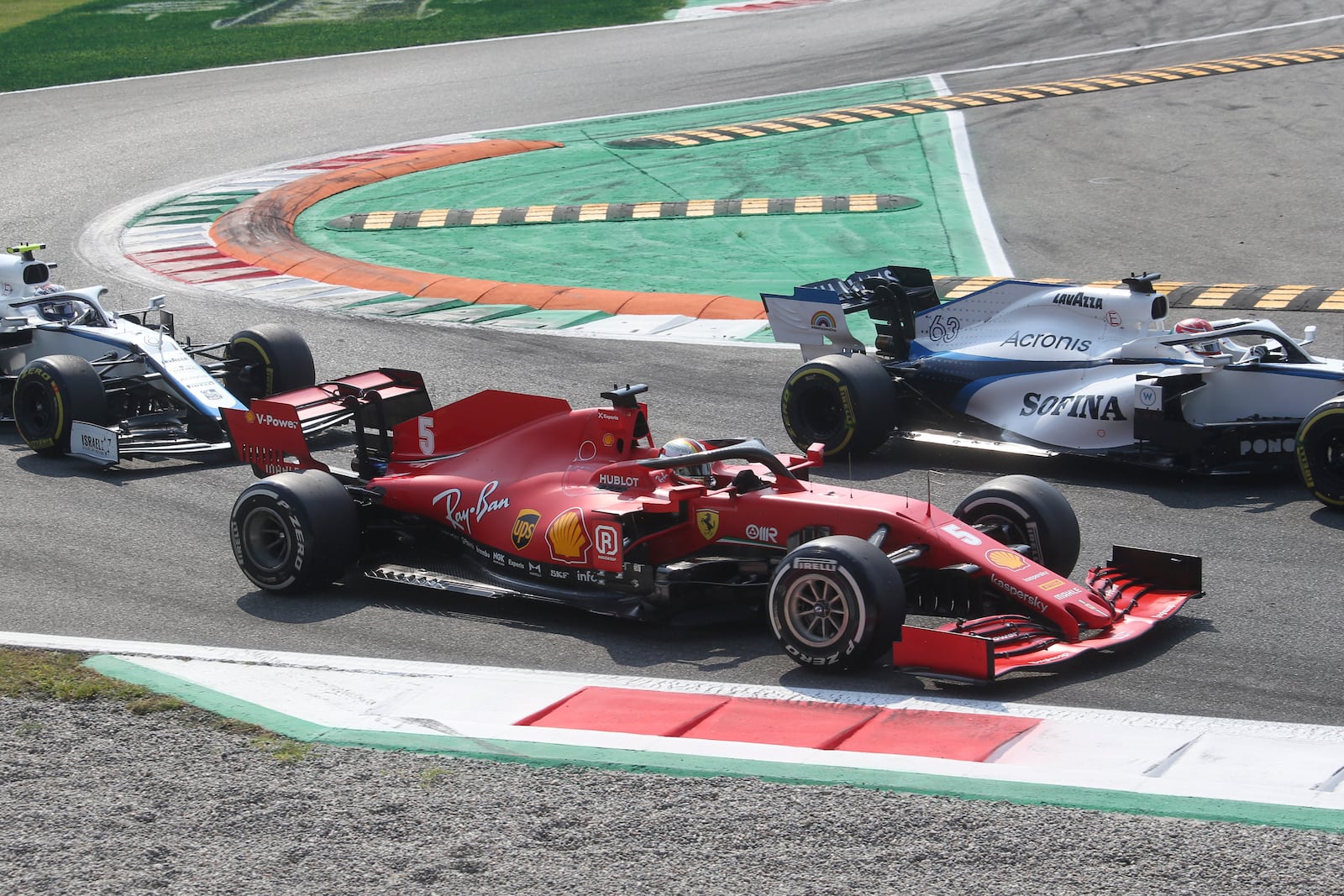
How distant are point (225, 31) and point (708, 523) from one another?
33.6 m

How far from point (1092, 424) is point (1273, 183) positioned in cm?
1246

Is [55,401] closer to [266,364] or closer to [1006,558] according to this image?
[266,364]

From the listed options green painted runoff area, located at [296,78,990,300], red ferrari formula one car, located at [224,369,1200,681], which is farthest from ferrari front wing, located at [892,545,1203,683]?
green painted runoff area, located at [296,78,990,300]

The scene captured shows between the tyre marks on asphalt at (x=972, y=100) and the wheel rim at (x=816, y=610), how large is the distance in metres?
18.8

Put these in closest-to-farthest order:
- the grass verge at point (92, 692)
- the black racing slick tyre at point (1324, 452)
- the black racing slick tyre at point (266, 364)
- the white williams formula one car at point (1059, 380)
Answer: the grass verge at point (92, 692) < the black racing slick tyre at point (1324, 452) < the white williams formula one car at point (1059, 380) < the black racing slick tyre at point (266, 364)

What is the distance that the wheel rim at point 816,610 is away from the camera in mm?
7652

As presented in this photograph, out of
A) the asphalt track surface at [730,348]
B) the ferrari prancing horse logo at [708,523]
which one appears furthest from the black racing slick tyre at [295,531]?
the ferrari prancing horse logo at [708,523]

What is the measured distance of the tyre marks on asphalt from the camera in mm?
26234

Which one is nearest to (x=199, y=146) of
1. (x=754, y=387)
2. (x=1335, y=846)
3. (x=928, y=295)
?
(x=754, y=387)

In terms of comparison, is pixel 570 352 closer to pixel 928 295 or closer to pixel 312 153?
pixel 928 295

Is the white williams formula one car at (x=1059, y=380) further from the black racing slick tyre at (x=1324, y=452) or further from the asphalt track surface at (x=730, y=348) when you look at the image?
the asphalt track surface at (x=730, y=348)

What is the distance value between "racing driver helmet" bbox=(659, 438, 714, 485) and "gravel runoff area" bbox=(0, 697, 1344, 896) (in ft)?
8.76

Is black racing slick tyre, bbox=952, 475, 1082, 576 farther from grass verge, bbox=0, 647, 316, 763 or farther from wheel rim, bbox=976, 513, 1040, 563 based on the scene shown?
grass verge, bbox=0, 647, 316, 763

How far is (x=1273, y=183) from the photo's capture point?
2233 cm
